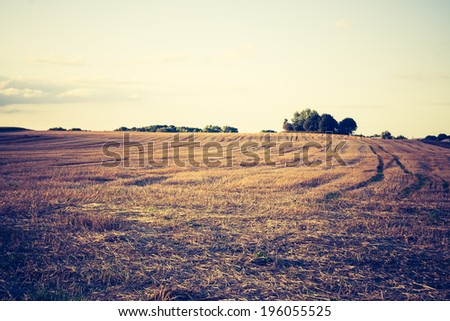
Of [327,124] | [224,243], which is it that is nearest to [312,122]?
[327,124]

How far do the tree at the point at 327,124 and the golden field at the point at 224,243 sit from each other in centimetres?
7574

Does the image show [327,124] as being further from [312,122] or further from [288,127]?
[288,127]

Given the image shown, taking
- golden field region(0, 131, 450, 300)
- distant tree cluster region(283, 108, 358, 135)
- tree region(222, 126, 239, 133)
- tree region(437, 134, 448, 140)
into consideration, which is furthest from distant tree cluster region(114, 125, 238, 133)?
golden field region(0, 131, 450, 300)

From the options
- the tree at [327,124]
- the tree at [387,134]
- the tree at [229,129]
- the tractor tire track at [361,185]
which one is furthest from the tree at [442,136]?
the tractor tire track at [361,185]

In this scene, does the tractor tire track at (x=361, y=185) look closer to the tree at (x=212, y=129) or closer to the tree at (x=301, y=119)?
the tree at (x=212, y=129)

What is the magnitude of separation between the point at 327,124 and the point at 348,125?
43.7 ft

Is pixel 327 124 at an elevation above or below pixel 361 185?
above

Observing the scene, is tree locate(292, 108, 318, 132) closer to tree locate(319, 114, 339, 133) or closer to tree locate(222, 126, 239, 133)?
tree locate(319, 114, 339, 133)

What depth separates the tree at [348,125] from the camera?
4021 inches

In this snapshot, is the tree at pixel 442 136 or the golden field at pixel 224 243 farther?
the tree at pixel 442 136

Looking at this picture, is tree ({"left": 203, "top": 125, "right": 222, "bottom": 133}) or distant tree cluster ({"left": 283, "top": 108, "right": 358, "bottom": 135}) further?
distant tree cluster ({"left": 283, "top": 108, "right": 358, "bottom": 135})

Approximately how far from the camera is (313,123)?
9231 centimetres

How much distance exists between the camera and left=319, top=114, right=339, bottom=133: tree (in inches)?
3598

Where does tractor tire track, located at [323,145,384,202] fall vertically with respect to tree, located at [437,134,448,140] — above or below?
below
